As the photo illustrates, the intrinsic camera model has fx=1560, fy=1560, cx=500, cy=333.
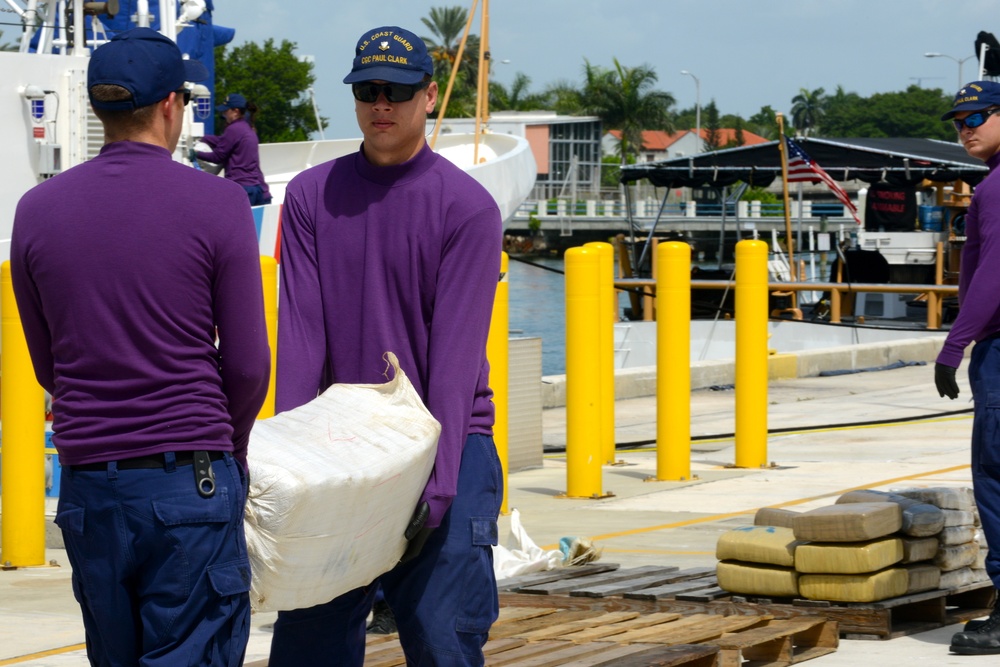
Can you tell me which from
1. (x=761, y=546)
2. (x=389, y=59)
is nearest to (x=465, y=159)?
(x=761, y=546)

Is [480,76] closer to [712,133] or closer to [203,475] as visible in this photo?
[203,475]

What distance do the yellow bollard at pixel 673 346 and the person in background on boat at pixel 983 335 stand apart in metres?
4.76

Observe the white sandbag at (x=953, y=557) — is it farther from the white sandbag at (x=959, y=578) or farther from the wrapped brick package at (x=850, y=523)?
the wrapped brick package at (x=850, y=523)

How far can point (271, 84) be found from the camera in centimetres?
10400

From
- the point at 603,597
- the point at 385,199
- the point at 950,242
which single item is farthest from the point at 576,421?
the point at 950,242

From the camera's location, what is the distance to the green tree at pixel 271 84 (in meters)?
103

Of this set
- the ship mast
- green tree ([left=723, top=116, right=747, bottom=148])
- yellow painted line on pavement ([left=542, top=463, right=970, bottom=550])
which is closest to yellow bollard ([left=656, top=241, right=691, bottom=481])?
yellow painted line on pavement ([left=542, top=463, right=970, bottom=550])

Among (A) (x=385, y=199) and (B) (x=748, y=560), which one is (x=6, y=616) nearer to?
(B) (x=748, y=560)

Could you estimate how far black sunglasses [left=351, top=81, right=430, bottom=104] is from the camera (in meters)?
3.77

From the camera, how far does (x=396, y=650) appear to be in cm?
518

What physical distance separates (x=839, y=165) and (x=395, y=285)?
26162 millimetres

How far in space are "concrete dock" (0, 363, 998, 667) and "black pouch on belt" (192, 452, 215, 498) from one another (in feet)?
8.75

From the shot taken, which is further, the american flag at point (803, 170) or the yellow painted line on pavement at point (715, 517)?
the american flag at point (803, 170)

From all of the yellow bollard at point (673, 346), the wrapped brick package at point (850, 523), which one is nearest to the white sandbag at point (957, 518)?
the wrapped brick package at point (850, 523)
